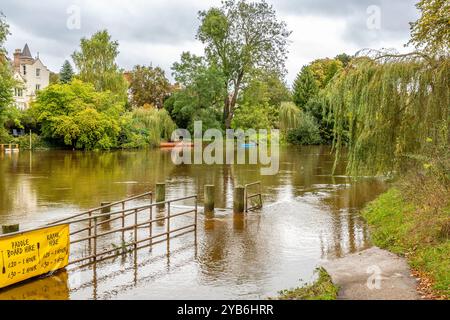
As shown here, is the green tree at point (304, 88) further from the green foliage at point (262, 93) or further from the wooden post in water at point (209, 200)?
the wooden post in water at point (209, 200)

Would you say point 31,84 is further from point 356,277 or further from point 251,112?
point 356,277

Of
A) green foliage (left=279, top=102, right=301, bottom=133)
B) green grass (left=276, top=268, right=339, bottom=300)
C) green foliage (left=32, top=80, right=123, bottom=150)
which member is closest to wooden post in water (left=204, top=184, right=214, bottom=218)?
green grass (left=276, top=268, right=339, bottom=300)

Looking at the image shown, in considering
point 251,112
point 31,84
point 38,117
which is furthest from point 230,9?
A: point 31,84

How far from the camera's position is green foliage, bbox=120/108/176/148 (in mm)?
52438

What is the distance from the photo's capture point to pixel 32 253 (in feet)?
29.2

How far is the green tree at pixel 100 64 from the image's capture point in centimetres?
5928

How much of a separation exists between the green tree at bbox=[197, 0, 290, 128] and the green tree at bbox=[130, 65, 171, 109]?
12067 mm

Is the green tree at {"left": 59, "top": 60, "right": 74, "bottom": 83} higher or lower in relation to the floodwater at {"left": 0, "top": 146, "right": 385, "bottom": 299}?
higher

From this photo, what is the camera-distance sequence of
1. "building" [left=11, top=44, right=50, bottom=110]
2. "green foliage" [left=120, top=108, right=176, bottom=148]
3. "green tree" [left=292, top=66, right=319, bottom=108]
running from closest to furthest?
"green foliage" [left=120, top=108, right=176, bottom=148], "green tree" [left=292, top=66, right=319, bottom=108], "building" [left=11, top=44, right=50, bottom=110]

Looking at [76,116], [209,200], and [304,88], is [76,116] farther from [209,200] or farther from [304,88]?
[209,200]

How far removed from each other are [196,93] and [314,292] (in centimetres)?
5136

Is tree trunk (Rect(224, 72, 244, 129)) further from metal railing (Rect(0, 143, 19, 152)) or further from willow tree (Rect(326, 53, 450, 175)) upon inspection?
willow tree (Rect(326, 53, 450, 175))

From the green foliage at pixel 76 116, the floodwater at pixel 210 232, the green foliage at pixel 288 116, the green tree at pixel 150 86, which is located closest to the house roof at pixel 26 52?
the green tree at pixel 150 86
